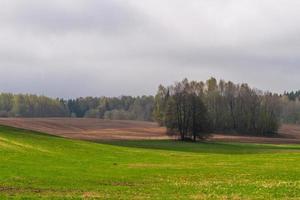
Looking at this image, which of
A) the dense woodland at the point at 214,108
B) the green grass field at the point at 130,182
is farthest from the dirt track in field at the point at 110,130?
the green grass field at the point at 130,182

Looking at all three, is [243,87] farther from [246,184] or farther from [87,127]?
[246,184]

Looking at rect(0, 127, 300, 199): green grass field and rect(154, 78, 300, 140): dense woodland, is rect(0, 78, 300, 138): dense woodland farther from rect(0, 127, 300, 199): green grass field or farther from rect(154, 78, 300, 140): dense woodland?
rect(0, 127, 300, 199): green grass field

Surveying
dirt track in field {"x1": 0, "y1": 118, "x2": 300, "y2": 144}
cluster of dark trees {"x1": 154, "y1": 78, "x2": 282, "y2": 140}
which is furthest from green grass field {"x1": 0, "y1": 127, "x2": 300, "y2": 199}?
dirt track in field {"x1": 0, "y1": 118, "x2": 300, "y2": 144}

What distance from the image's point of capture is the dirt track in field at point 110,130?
12850 cm

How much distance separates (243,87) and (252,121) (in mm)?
22390

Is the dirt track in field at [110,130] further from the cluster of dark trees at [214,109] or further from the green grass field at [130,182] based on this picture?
the green grass field at [130,182]

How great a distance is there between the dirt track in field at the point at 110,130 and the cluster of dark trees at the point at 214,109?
4.84 m

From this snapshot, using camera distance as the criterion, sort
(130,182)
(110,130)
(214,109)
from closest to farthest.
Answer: (130,182) → (110,130) → (214,109)

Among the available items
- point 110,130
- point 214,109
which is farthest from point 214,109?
point 110,130

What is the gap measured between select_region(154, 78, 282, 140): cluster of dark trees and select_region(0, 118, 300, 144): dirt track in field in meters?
4.84

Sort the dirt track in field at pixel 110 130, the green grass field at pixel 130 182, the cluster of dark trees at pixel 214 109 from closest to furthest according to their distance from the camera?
the green grass field at pixel 130 182
the cluster of dark trees at pixel 214 109
the dirt track in field at pixel 110 130

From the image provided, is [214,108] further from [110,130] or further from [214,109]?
[110,130]

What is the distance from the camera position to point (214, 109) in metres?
172

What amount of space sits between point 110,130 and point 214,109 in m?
41.8
